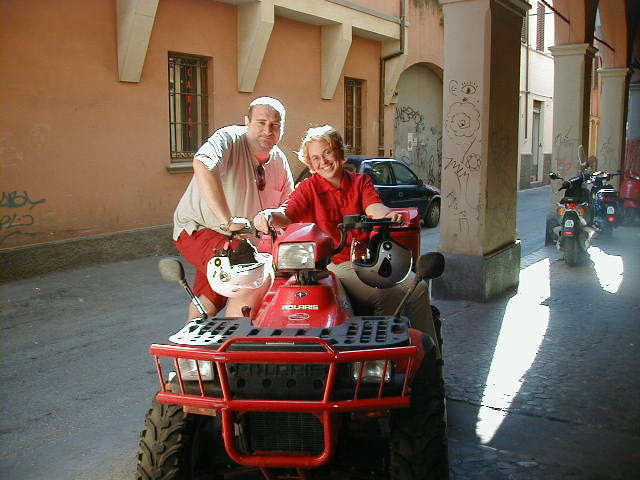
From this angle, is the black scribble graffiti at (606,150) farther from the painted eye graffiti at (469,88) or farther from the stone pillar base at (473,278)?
the painted eye graffiti at (469,88)

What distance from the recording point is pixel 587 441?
400cm

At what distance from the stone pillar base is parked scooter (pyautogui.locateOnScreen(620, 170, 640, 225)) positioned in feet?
25.1

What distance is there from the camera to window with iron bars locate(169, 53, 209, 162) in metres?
12.3

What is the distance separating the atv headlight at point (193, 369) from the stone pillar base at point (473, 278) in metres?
5.07

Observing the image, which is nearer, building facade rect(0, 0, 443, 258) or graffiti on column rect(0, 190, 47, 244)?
graffiti on column rect(0, 190, 47, 244)

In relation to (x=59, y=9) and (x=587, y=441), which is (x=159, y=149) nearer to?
(x=59, y=9)

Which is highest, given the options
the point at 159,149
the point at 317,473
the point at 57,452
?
the point at 159,149

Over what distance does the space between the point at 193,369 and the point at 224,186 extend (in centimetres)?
166

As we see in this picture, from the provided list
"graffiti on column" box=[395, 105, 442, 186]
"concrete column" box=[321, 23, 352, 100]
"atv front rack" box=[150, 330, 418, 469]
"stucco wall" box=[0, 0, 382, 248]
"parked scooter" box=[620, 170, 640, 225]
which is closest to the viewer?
"atv front rack" box=[150, 330, 418, 469]

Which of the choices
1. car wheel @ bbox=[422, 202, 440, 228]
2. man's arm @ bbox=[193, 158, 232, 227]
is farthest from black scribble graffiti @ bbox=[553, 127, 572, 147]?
man's arm @ bbox=[193, 158, 232, 227]

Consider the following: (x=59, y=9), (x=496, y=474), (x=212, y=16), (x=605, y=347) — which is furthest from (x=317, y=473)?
(x=212, y=16)

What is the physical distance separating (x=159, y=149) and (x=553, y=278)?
6425 mm

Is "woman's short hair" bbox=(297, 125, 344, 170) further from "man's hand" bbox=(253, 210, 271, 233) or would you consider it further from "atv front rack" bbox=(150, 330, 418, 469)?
"atv front rack" bbox=(150, 330, 418, 469)

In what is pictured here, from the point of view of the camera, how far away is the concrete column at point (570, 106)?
11734 mm
